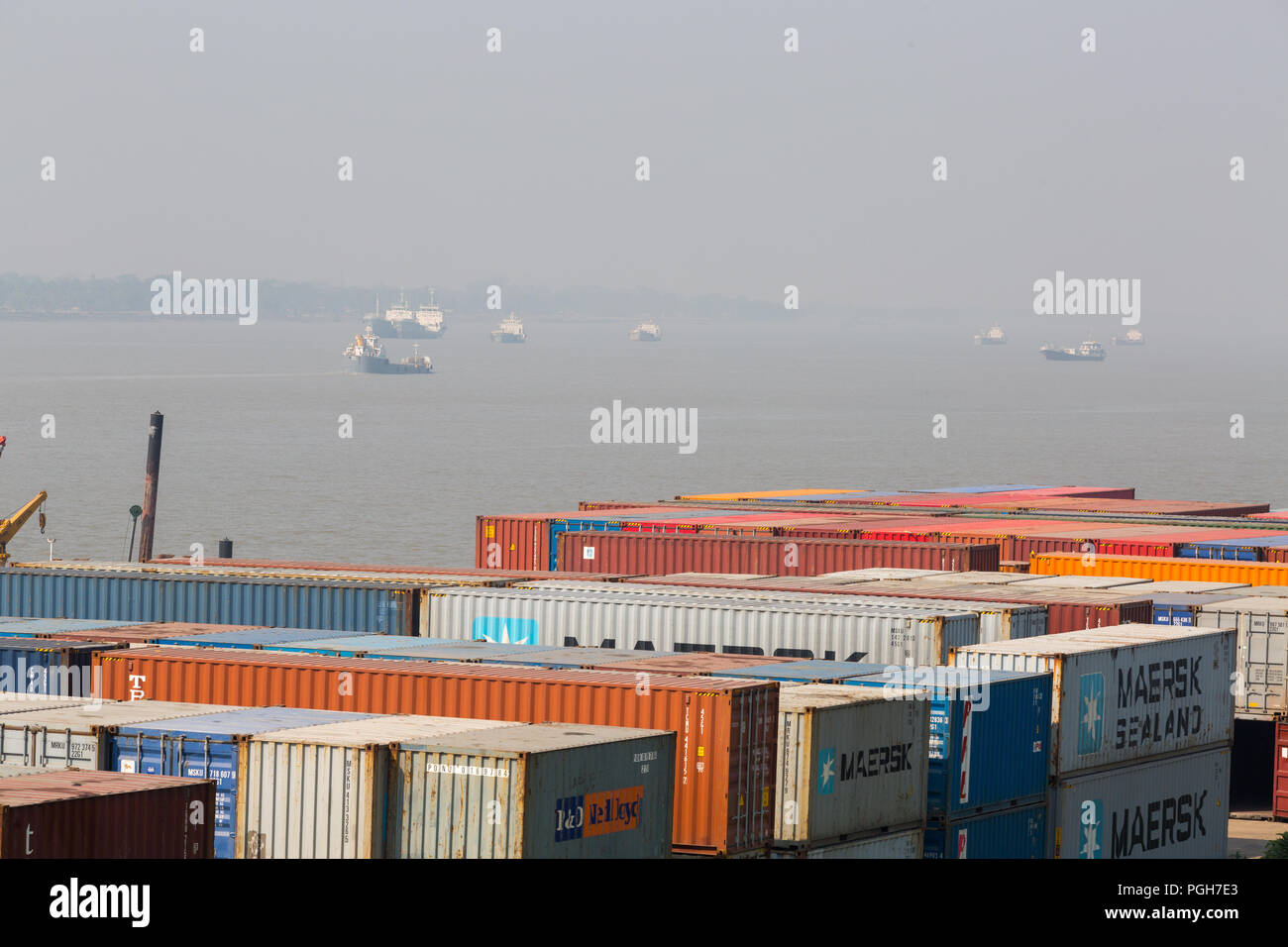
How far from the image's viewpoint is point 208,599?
39031mm

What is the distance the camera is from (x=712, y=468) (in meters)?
148

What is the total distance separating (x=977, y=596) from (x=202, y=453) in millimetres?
124429

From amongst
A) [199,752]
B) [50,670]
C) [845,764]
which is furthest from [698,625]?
[199,752]

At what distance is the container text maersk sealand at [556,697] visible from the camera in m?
23.0

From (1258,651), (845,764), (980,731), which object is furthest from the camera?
(1258,651)

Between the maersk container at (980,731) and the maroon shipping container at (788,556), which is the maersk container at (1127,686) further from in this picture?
the maroon shipping container at (788,556)

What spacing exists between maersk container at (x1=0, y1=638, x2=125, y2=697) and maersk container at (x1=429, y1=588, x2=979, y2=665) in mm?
8809

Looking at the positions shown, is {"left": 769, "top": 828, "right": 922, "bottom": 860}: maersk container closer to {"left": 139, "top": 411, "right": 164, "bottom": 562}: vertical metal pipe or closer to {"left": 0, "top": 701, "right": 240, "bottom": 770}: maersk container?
{"left": 0, "top": 701, "right": 240, "bottom": 770}: maersk container

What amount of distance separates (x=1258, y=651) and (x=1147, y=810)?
27.4ft

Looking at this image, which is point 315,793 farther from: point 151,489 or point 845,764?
point 151,489

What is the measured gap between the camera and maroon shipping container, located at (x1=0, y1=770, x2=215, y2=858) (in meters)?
16.4
